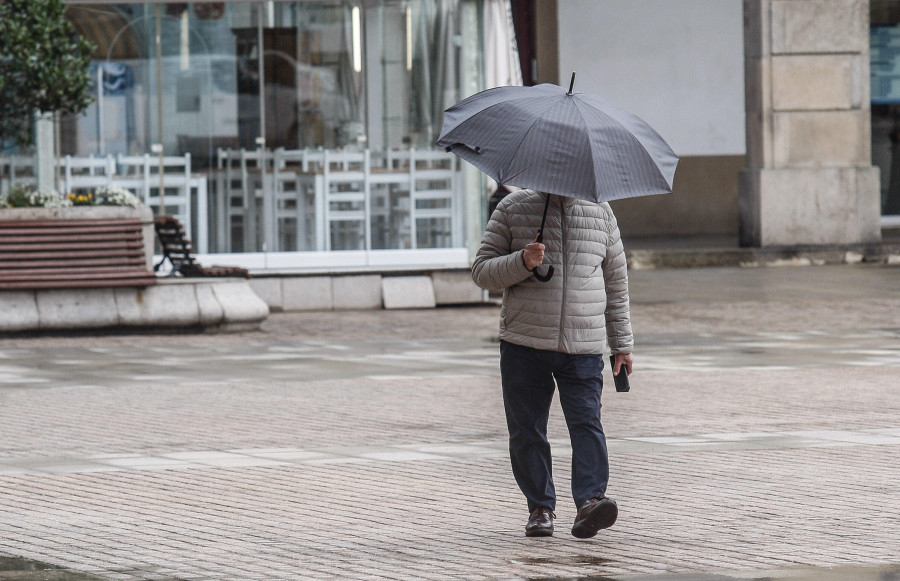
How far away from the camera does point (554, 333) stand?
6.15m

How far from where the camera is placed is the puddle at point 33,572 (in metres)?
5.44

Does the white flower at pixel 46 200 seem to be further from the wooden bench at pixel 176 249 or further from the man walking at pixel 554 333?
the man walking at pixel 554 333

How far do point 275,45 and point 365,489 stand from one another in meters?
11.4

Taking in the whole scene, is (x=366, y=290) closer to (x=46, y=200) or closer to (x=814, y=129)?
(x=46, y=200)

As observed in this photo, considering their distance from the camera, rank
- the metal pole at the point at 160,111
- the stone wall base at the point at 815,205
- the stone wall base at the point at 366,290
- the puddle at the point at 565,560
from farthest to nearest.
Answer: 1. the stone wall base at the point at 815,205
2. the metal pole at the point at 160,111
3. the stone wall base at the point at 366,290
4. the puddle at the point at 565,560

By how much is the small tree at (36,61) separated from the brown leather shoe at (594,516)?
997cm

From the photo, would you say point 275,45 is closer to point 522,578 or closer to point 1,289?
point 1,289

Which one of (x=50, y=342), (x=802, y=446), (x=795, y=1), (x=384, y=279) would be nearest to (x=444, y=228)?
(x=384, y=279)

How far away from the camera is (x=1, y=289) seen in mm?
14359

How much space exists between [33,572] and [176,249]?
10939 millimetres

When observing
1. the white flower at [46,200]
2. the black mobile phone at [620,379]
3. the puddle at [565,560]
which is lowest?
the puddle at [565,560]

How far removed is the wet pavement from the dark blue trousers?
0.78 ft

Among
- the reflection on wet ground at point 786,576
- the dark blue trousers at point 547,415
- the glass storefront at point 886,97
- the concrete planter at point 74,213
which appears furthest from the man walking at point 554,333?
the glass storefront at point 886,97

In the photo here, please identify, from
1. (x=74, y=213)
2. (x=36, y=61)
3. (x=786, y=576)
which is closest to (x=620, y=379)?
(x=786, y=576)
